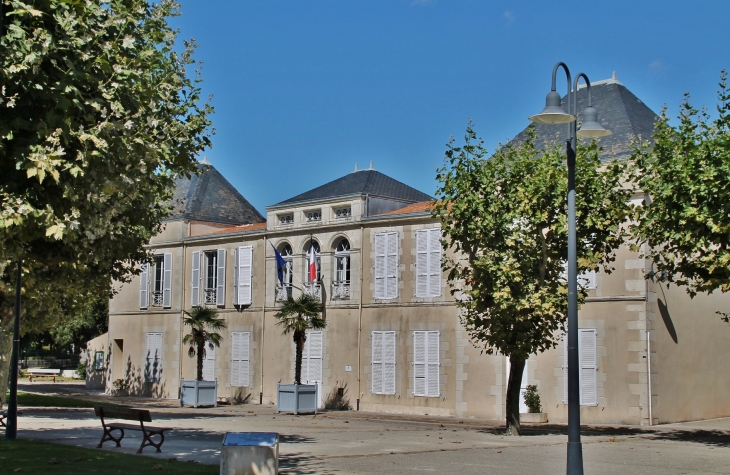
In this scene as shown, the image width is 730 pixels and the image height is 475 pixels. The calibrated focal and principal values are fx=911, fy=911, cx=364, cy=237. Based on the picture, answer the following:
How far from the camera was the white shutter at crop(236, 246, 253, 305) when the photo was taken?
110 feet

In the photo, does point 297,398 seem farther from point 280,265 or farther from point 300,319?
point 280,265

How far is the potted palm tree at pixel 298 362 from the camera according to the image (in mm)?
27734

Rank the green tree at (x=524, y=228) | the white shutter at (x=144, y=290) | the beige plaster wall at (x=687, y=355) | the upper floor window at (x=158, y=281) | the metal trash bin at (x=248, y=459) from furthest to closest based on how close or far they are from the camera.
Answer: the white shutter at (x=144, y=290)
the upper floor window at (x=158, y=281)
the beige plaster wall at (x=687, y=355)
the green tree at (x=524, y=228)
the metal trash bin at (x=248, y=459)

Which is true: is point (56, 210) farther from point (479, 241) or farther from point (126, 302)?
point (126, 302)

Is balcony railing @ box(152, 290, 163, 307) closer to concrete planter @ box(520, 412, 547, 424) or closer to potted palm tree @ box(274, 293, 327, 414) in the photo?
potted palm tree @ box(274, 293, 327, 414)

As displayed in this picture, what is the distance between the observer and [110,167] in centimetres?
925

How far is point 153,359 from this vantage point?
3719 centimetres

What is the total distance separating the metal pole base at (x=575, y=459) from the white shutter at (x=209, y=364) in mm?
24214

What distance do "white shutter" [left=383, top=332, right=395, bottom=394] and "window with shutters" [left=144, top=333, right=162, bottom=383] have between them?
1166cm

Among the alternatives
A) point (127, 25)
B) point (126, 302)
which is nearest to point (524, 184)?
point (127, 25)

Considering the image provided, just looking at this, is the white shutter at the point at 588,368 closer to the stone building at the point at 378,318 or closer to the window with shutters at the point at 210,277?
the stone building at the point at 378,318

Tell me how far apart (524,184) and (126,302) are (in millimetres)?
24321

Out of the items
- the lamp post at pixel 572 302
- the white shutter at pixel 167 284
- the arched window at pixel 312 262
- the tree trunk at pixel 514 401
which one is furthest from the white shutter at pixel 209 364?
the lamp post at pixel 572 302

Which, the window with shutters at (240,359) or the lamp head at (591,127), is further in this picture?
the window with shutters at (240,359)
